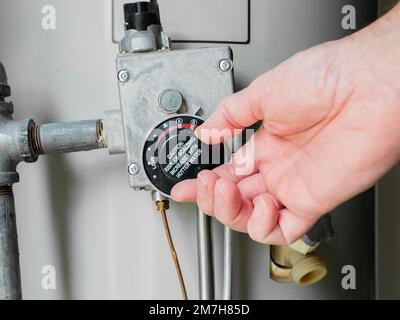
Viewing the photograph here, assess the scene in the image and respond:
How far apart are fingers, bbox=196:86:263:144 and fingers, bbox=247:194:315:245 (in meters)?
0.07

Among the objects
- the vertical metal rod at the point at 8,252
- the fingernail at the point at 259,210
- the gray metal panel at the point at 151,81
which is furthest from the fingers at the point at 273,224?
the vertical metal rod at the point at 8,252

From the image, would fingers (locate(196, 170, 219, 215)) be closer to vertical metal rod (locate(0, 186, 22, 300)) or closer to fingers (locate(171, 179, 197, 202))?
fingers (locate(171, 179, 197, 202))

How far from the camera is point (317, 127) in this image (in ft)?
1.63

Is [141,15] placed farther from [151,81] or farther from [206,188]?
[206,188]

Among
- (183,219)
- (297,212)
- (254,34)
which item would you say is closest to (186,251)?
(183,219)

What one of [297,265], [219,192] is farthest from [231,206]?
[297,265]

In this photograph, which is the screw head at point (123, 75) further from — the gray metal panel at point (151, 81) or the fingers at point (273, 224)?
the fingers at point (273, 224)

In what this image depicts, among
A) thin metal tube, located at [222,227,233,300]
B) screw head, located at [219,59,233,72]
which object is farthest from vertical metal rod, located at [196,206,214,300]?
screw head, located at [219,59,233,72]

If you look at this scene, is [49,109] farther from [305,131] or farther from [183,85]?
[305,131]

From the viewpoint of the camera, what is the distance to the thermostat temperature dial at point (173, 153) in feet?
1.61
